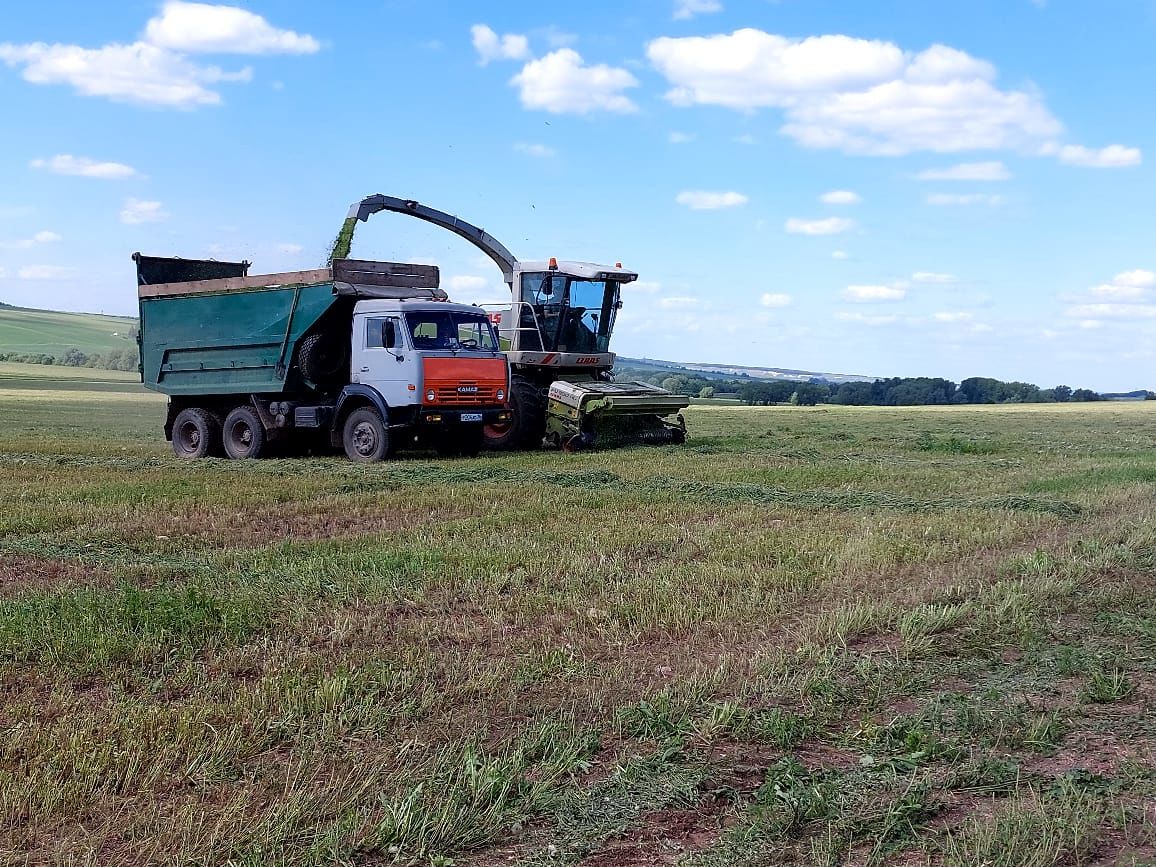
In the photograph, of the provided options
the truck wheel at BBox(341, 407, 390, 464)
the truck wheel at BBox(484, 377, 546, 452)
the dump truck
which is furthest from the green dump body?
the truck wheel at BBox(484, 377, 546, 452)

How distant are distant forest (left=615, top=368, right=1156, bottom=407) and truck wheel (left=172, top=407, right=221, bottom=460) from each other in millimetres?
36569

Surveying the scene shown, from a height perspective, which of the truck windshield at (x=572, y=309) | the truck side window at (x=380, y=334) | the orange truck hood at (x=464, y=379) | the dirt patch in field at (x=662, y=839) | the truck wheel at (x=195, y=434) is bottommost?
the dirt patch in field at (x=662, y=839)

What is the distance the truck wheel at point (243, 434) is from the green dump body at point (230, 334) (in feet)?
1.37

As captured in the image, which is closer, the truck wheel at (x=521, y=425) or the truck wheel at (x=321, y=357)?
the truck wheel at (x=321, y=357)

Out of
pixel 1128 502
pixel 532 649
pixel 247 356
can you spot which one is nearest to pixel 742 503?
pixel 1128 502

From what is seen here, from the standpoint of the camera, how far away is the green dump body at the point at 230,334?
16547 mm

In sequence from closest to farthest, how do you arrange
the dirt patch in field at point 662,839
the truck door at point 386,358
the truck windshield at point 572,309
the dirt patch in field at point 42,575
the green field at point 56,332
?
1. the dirt patch in field at point 662,839
2. the dirt patch in field at point 42,575
3. the truck door at point 386,358
4. the truck windshield at point 572,309
5. the green field at point 56,332

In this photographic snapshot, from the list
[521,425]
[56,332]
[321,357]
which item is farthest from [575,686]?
[56,332]

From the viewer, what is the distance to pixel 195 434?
1848cm

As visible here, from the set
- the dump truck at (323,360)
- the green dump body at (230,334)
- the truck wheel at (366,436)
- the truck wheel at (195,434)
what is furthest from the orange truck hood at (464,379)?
the truck wheel at (195,434)

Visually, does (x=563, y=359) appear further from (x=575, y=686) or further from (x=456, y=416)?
(x=575, y=686)

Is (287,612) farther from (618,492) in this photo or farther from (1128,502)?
(1128,502)

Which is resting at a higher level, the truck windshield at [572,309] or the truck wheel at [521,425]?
the truck windshield at [572,309]

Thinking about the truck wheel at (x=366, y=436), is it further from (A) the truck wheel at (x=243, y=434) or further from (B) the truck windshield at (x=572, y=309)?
(B) the truck windshield at (x=572, y=309)
